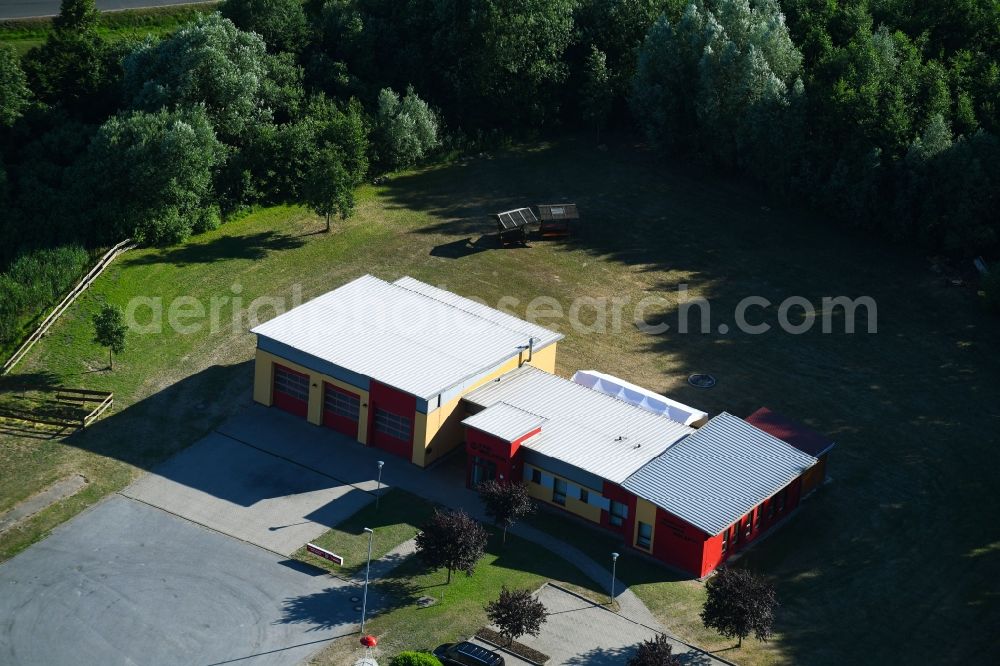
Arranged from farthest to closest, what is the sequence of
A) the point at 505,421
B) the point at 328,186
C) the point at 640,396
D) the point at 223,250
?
1. the point at 328,186
2. the point at 223,250
3. the point at 640,396
4. the point at 505,421

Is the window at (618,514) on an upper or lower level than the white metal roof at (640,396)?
lower

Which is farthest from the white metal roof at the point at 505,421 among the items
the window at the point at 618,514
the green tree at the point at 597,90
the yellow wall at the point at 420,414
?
the green tree at the point at 597,90

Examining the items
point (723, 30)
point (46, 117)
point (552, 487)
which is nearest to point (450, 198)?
point (723, 30)

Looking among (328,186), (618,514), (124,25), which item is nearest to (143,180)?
(328,186)

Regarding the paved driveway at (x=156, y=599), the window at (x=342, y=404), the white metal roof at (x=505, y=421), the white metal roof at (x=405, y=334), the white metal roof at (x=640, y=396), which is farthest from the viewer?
the white metal roof at (x=640, y=396)

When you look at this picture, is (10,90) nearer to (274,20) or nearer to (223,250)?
(274,20)

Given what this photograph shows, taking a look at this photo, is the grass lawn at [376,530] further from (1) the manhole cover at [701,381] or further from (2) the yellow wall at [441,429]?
(1) the manhole cover at [701,381]
